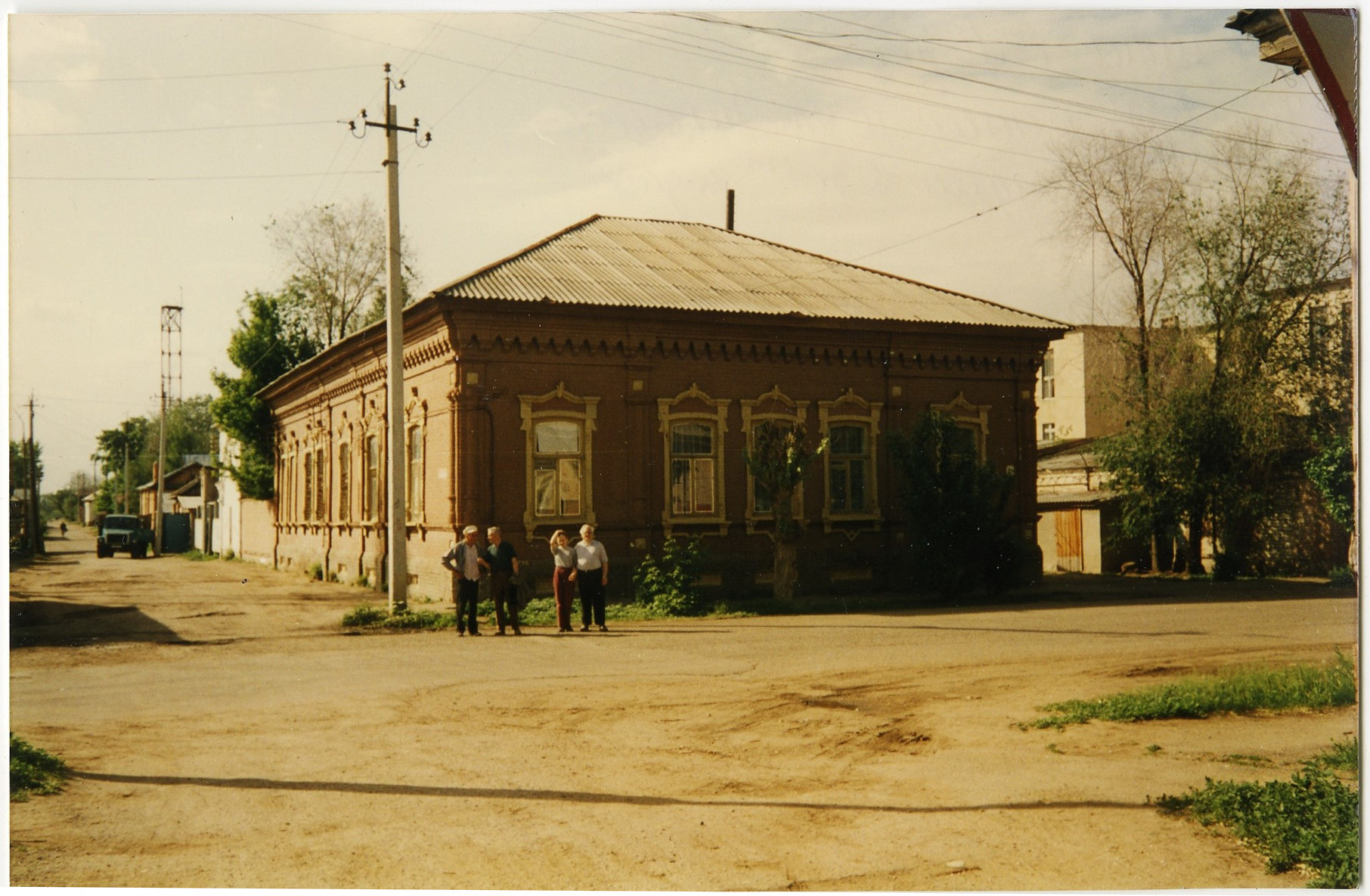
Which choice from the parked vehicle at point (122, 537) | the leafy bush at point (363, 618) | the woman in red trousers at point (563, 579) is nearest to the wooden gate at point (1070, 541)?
the woman in red trousers at point (563, 579)

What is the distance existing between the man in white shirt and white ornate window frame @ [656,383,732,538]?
4.21m

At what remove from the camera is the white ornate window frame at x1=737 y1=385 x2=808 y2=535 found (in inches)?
850

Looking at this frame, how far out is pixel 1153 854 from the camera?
6316 mm

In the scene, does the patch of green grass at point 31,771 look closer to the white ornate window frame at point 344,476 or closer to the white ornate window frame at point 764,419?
the white ornate window frame at point 764,419

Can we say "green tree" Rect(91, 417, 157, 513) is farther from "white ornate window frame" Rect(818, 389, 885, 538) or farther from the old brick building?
"white ornate window frame" Rect(818, 389, 885, 538)

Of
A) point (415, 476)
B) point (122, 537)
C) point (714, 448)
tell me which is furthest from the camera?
point (122, 537)

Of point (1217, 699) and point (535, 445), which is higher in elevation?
point (535, 445)

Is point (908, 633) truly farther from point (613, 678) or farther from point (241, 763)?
point (241, 763)

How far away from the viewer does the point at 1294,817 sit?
6480mm

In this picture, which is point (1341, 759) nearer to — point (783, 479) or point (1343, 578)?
point (1343, 578)

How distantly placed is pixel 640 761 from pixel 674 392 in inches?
522

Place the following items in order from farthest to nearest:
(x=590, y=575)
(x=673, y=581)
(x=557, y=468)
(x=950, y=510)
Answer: (x=950, y=510) → (x=557, y=468) → (x=673, y=581) → (x=590, y=575)

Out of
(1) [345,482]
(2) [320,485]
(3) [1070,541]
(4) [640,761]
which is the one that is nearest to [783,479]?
(4) [640,761]

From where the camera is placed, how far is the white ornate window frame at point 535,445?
19.6m
